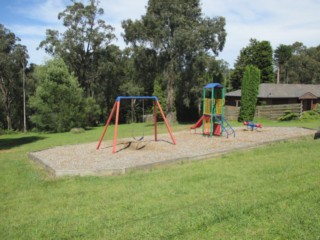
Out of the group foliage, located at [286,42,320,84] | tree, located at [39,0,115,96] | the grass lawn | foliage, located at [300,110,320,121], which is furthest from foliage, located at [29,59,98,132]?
foliage, located at [286,42,320,84]

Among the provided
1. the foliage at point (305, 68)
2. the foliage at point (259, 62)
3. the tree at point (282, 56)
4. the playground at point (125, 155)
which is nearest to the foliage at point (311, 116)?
the playground at point (125, 155)

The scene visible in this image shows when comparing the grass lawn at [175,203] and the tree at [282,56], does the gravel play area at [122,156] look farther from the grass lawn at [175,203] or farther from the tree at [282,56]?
the tree at [282,56]

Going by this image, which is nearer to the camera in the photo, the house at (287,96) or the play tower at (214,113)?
the play tower at (214,113)

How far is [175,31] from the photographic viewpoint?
24.5 m

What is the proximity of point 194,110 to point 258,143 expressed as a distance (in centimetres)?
2194

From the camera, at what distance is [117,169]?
8250mm

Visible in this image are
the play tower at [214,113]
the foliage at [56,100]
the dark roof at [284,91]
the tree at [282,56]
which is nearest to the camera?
the play tower at [214,113]

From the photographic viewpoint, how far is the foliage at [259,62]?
155ft

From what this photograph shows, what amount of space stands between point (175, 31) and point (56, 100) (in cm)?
1225

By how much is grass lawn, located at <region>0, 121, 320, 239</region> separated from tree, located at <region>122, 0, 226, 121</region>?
17690 millimetres

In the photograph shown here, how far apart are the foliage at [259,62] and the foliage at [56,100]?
27.3 meters

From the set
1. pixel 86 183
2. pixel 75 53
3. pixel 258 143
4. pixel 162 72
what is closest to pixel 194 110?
pixel 162 72

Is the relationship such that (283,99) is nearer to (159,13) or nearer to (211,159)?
(159,13)

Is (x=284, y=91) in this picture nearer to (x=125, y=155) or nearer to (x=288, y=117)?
(x=288, y=117)
